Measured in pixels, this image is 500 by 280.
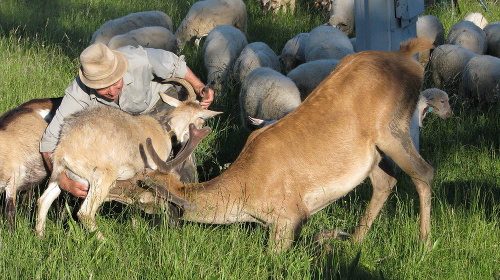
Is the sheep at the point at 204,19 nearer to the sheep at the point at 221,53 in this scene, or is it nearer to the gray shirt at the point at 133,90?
the sheep at the point at 221,53

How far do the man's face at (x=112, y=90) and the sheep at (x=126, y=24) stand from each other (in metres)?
6.57

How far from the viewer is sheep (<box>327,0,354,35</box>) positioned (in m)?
14.7

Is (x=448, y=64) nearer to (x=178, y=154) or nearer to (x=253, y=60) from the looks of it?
(x=253, y=60)

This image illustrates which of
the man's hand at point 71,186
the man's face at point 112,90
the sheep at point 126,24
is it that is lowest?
the sheep at point 126,24

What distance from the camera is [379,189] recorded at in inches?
247

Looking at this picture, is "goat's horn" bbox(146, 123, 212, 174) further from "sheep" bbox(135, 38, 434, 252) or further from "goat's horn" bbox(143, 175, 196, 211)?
"goat's horn" bbox(143, 175, 196, 211)

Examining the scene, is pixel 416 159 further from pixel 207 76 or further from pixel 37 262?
pixel 207 76

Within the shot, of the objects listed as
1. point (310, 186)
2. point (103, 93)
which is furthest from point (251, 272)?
point (103, 93)

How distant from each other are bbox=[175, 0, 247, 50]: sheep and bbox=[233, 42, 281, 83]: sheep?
98.2 inches

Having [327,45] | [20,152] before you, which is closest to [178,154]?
[20,152]

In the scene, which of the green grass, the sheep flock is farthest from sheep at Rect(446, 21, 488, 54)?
the green grass

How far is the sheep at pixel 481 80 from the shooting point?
391 inches

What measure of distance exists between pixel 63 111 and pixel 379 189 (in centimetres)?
291

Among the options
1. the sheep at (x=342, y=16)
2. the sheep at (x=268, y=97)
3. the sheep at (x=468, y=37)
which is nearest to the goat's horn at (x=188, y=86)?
the sheep at (x=268, y=97)
